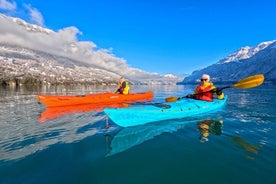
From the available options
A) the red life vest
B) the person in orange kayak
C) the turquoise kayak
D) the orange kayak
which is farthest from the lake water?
the orange kayak

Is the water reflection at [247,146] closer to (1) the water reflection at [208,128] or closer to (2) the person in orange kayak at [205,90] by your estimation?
(1) the water reflection at [208,128]

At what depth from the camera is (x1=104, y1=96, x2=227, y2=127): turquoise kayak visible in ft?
32.9

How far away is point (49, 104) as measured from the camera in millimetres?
19234

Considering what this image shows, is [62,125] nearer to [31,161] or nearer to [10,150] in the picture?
[10,150]

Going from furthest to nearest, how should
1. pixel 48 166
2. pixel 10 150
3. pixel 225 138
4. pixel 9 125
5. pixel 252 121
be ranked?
pixel 252 121 < pixel 9 125 < pixel 225 138 < pixel 10 150 < pixel 48 166

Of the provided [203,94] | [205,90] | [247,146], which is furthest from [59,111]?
[247,146]

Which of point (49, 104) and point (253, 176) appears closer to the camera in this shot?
point (253, 176)

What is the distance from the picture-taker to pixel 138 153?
717 cm

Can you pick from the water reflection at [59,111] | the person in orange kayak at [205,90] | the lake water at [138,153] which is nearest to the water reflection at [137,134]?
the lake water at [138,153]

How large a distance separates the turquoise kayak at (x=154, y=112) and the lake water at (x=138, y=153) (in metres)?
0.47

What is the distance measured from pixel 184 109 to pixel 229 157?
239 inches

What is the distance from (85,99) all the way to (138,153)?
14.7 metres

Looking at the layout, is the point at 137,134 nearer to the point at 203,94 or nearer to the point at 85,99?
the point at 203,94

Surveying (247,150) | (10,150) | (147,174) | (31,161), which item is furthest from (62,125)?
(247,150)
